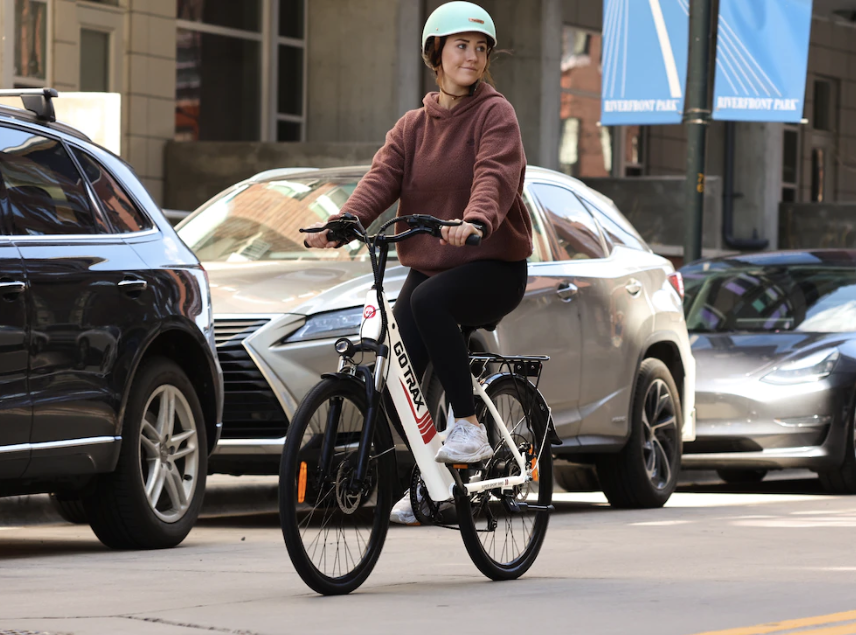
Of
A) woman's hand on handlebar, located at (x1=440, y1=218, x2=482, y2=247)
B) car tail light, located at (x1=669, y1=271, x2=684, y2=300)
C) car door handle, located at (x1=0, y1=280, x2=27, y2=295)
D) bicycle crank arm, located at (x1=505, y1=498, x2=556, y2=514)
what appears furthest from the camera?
car tail light, located at (x1=669, y1=271, x2=684, y2=300)

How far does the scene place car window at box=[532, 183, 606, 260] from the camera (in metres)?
10.1

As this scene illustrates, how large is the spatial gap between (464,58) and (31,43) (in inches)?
528

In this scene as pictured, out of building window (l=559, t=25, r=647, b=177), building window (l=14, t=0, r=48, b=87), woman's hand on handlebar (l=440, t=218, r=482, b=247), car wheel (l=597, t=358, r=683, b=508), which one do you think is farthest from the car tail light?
building window (l=559, t=25, r=647, b=177)

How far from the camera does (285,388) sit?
847 cm

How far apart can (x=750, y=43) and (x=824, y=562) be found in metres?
8.80

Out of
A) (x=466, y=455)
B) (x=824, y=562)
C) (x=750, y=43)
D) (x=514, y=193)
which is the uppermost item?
(x=750, y=43)

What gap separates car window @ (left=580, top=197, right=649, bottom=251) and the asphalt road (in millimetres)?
2098

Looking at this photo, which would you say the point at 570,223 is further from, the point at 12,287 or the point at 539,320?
the point at 12,287

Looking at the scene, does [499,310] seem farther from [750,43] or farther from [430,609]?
[750,43]

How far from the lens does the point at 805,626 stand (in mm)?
5320

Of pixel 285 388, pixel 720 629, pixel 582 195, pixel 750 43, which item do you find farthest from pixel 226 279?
pixel 750 43

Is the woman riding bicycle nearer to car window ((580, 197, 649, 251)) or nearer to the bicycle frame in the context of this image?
the bicycle frame

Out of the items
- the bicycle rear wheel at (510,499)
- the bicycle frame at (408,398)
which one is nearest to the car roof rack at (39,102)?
the bicycle frame at (408,398)

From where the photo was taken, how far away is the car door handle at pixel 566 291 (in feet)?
31.9
